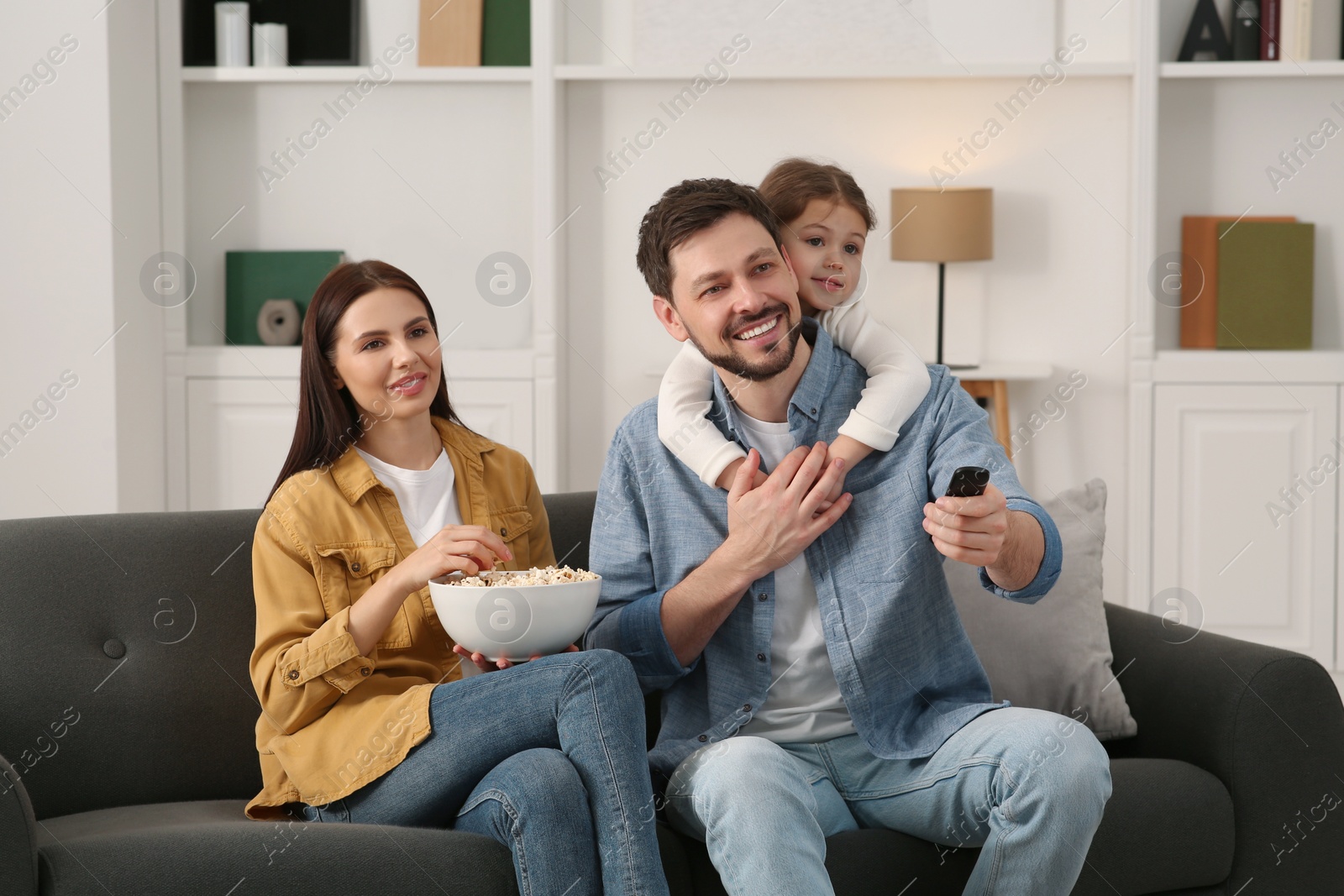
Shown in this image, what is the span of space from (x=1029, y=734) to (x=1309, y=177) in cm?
301

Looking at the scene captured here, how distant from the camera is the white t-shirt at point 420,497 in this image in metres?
1.73

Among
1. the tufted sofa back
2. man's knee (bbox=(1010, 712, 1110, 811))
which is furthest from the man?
the tufted sofa back

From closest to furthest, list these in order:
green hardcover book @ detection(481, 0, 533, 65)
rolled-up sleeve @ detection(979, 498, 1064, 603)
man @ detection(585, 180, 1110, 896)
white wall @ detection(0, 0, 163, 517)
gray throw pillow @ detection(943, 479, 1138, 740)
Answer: man @ detection(585, 180, 1110, 896) < rolled-up sleeve @ detection(979, 498, 1064, 603) < gray throw pillow @ detection(943, 479, 1138, 740) < white wall @ detection(0, 0, 163, 517) < green hardcover book @ detection(481, 0, 533, 65)

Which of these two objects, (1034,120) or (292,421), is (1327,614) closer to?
(1034,120)

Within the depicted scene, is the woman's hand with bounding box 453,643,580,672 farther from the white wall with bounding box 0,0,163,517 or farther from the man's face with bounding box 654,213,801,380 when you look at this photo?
the white wall with bounding box 0,0,163,517

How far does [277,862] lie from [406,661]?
33 cm

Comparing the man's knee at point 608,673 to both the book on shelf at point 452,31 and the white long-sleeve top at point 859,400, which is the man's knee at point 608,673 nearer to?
the white long-sleeve top at point 859,400

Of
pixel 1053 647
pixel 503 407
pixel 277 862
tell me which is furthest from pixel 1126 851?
pixel 503 407

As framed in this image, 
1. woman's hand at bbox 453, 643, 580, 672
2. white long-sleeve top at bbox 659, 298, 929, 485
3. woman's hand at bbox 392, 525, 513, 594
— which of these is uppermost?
white long-sleeve top at bbox 659, 298, 929, 485

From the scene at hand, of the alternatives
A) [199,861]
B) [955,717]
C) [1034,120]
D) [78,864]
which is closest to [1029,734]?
[955,717]

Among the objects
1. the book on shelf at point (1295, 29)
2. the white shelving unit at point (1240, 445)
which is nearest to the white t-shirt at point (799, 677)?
the white shelving unit at point (1240, 445)

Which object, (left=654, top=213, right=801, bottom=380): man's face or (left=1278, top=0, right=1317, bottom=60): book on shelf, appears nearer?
(left=654, top=213, right=801, bottom=380): man's face

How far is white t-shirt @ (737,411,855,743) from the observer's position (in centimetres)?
162

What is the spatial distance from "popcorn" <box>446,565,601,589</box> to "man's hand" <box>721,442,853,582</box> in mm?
205
